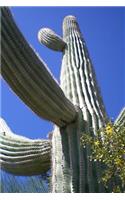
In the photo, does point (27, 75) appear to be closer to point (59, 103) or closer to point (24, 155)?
point (59, 103)

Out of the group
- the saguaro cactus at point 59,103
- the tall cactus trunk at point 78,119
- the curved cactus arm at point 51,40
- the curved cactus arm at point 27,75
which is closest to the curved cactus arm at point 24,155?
the saguaro cactus at point 59,103

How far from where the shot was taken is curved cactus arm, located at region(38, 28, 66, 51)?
217 inches

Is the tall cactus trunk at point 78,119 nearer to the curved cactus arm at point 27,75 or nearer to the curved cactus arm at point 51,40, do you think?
the curved cactus arm at point 51,40

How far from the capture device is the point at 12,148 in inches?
192

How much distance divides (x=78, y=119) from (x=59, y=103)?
48cm

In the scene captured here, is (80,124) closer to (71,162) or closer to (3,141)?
(71,162)

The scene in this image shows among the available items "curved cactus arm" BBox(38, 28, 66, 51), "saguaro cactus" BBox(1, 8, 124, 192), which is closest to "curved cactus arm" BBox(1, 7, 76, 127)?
"saguaro cactus" BBox(1, 8, 124, 192)

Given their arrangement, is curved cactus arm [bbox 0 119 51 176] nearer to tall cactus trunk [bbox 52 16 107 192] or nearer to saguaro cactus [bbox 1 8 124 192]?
saguaro cactus [bbox 1 8 124 192]

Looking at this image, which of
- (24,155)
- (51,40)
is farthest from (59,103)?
(51,40)

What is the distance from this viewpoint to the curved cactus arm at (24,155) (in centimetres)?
473

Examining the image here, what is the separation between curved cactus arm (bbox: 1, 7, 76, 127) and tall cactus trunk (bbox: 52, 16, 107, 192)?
0.37 metres

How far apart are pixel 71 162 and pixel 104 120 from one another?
0.62 metres

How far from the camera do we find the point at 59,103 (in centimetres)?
414

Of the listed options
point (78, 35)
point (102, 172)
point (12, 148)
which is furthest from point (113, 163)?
point (78, 35)
